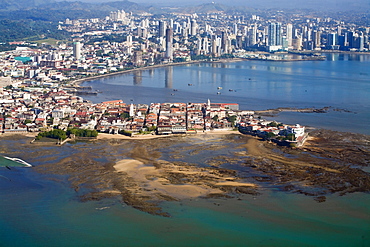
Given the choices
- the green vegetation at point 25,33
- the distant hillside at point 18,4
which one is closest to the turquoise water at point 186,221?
the green vegetation at point 25,33

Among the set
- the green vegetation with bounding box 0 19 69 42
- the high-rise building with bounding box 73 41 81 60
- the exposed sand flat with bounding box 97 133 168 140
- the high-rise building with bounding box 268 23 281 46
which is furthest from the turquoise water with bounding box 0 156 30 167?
the high-rise building with bounding box 268 23 281 46

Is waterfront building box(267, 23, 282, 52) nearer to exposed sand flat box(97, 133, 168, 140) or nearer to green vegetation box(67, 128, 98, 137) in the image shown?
exposed sand flat box(97, 133, 168, 140)

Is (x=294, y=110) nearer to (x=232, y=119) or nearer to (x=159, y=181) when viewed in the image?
(x=232, y=119)

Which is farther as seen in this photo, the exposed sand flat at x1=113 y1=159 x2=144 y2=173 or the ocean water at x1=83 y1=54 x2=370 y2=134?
the ocean water at x1=83 y1=54 x2=370 y2=134

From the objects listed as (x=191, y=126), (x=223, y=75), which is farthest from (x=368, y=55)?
(x=191, y=126)

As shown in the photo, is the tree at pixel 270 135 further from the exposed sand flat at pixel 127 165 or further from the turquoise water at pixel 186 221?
the turquoise water at pixel 186 221

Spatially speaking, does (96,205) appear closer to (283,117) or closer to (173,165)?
(173,165)
